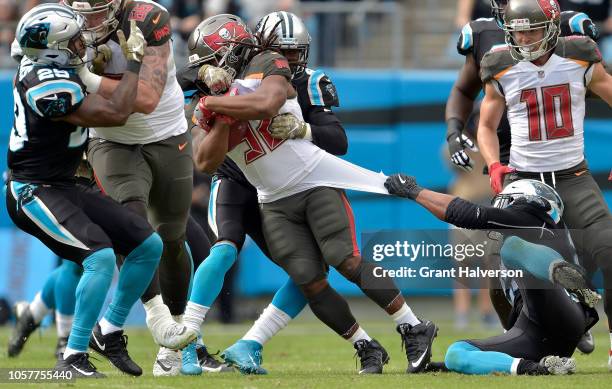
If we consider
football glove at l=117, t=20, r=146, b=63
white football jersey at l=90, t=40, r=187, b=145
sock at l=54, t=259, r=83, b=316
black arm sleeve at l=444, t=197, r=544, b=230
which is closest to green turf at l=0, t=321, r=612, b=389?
sock at l=54, t=259, r=83, b=316

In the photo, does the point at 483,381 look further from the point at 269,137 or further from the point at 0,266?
the point at 0,266

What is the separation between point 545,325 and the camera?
5965 mm

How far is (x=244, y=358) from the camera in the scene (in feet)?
21.0

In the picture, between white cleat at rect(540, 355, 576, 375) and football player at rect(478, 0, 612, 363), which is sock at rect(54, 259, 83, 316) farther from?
white cleat at rect(540, 355, 576, 375)

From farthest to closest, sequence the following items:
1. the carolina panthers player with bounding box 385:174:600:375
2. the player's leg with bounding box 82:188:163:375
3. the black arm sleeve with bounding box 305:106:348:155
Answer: the black arm sleeve with bounding box 305:106:348:155, the player's leg with bounding box 82:188:163:375, the carolina panthers player with bounding box 385:174:600:375

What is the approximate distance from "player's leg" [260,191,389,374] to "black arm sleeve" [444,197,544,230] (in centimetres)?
78

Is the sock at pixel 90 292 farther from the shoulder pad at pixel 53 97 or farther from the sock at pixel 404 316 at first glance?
the sock at pixel 404 316

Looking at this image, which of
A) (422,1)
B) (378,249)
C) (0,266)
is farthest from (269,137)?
(422,1)

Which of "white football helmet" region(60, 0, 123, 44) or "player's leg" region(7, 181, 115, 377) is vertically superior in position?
"white football helmet" region(60, 0, 123, 44)

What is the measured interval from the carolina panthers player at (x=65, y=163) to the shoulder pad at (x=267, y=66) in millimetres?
576

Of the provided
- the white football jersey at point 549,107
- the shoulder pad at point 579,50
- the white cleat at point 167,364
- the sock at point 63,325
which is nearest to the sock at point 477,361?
the white football jersey at point 549,107

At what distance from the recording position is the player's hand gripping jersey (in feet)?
21.7

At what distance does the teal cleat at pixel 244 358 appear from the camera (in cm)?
639

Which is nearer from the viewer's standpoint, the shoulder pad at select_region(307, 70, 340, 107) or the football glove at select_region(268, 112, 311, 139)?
the football glove at select_region(268, 112, 311, 139)
